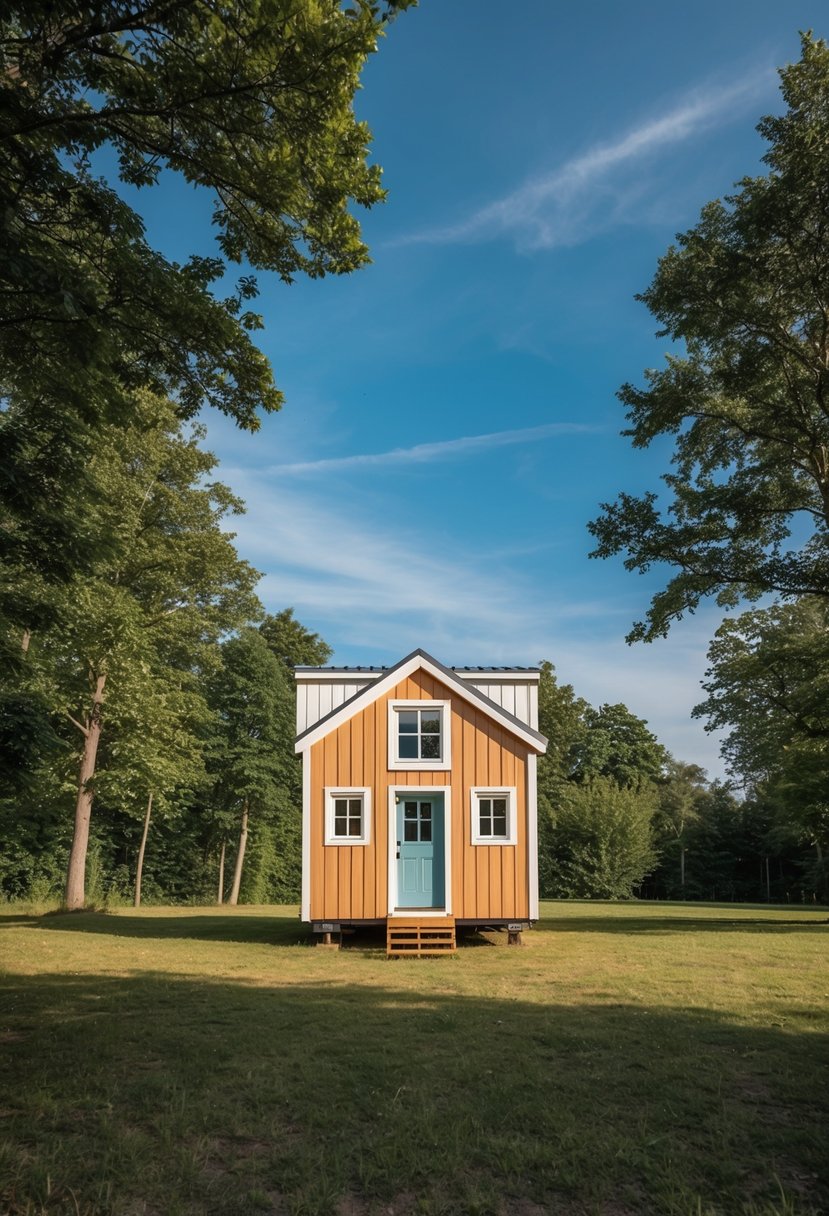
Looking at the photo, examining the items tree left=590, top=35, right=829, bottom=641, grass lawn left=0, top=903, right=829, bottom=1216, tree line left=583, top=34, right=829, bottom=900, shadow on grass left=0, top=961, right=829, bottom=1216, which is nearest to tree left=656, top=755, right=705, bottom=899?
tree line left=583, top=34, right=829, bottom=900

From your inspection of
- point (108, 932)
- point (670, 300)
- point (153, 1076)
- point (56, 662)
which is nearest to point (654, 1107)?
point (153, 1076)

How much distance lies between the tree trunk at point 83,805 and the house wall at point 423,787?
415 inches

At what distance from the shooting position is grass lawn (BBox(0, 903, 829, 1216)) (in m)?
4.78

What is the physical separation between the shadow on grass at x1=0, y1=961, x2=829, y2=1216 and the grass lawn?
0.02 metres

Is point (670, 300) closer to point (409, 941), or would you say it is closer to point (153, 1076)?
point (409, 941)

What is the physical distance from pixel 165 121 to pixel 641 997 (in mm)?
10917

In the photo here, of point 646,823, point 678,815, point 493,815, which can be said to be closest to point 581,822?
point 646,823

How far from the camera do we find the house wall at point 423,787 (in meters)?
16.4

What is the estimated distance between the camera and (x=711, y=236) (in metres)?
14.8

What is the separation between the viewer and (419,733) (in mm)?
17250

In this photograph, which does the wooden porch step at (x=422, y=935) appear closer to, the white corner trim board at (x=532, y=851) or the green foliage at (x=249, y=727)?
the white corner trim board at (x=532, y=851)

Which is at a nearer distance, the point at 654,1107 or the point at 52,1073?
the point at 654,1107

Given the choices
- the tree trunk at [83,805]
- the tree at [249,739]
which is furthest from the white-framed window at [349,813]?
the tree at [249,739]

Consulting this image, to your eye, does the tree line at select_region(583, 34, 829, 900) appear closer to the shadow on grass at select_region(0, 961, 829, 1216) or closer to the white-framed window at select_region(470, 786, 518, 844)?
the white-framed window at select_region(470, 786, 518, 844)
